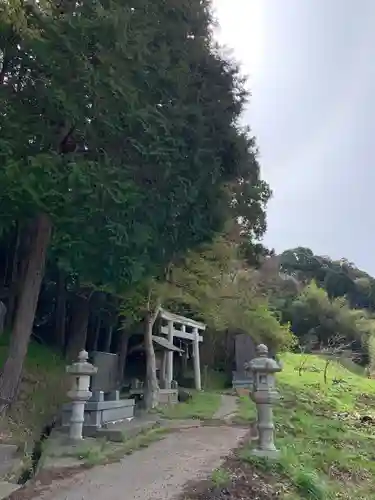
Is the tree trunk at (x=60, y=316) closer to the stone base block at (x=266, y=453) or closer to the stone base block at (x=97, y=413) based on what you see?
the stone base block at (x=97, y=413)

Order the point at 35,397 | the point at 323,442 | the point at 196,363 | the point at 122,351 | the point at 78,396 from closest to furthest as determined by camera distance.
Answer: the point at 78,396, the point at 323,442, the point at 35,397, the point at 122,351, the point at 196,363

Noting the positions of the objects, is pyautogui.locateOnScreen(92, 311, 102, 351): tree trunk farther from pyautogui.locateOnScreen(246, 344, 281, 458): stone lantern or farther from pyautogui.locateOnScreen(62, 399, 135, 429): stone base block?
pyautogui.locateOnScreen(246, 344, 281, 458): stone lantern

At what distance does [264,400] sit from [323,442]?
9.89 feet

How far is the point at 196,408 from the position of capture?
1055 centimetres

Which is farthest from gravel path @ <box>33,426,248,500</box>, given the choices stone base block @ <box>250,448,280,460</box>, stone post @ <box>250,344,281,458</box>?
stone post @ <box>250,344,281,458</box>

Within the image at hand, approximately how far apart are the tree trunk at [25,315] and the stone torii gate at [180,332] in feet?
17.8

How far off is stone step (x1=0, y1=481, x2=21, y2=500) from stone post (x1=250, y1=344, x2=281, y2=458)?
92.4 inches

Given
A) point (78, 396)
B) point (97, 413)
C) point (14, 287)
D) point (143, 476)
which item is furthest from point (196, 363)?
point (143, 476)

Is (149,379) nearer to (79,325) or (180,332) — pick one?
(79,325)

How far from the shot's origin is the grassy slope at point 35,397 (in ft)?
21.2

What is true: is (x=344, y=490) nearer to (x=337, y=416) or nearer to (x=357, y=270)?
(x=337, y=416)

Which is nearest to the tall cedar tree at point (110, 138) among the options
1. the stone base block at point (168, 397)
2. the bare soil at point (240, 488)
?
the bare soil at point (240, 488)

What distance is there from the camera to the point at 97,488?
13.8ft

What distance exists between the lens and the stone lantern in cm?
514
